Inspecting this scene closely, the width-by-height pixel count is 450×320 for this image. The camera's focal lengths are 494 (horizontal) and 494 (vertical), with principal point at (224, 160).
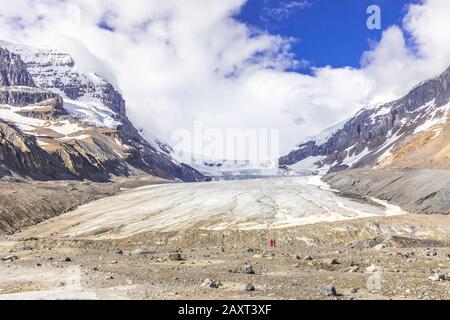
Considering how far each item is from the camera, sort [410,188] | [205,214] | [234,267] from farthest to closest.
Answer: [410,188], [205,214], [234,267]

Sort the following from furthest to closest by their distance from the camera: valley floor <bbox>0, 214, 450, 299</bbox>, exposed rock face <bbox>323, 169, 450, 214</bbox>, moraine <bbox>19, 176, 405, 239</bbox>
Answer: exposed rock face <bbox>323, 169, 450, 214</bbox>, moraine <bbox>19, 176, 405, 239</bbox>, valley floor <bbox>0, 214, 450, 299</bbox>

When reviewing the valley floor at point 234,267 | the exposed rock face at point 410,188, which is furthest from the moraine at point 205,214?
the valley floor at point 234,267

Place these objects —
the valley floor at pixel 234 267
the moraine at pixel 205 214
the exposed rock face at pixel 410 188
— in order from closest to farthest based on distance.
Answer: the valley floor at pixel 234 267 → the moraine at pixel 205 214 → the exposed rock face at pixel 410 188

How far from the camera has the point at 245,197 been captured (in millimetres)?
91750

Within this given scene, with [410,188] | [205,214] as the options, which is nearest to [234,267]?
[205,214]

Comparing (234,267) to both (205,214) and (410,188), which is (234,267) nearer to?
(205,214)

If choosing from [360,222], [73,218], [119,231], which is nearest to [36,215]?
[73,218]

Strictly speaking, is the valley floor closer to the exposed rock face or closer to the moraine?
the moraine

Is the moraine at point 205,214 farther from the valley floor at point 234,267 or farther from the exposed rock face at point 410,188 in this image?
the valley floor at point 234,267

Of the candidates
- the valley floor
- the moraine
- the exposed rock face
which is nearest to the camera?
the valley floor

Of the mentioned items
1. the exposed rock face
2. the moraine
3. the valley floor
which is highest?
the exposed rock face

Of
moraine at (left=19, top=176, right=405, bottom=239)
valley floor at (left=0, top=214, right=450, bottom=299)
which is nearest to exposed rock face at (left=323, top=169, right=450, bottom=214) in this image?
moraine at (left=19, top=176, right=405, bottom=239)

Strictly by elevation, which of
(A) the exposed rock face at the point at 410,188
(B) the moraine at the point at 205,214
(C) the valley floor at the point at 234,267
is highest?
(A) the exposed rock face at the point at 410,188
